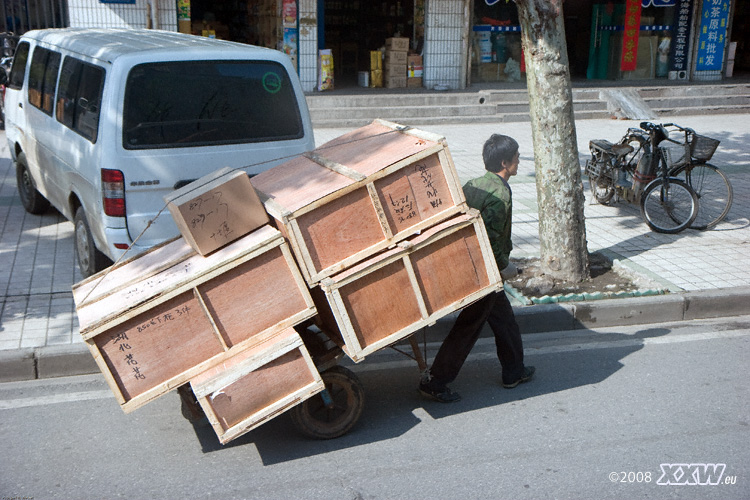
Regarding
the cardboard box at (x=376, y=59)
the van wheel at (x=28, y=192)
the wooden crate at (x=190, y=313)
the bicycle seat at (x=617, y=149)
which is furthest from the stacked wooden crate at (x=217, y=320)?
the cardboard box at (x=376, y=59)

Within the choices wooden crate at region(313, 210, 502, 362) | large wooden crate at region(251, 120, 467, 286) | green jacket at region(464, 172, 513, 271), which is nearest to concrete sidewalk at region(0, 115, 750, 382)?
green jacket at region(464, 172, 513, 271)

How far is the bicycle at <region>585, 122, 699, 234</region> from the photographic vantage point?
7.94 meters

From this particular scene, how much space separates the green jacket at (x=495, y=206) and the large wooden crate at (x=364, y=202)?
40 cm

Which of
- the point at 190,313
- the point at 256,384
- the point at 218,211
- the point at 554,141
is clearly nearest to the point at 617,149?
the point at 554,141

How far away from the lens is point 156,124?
5531mm

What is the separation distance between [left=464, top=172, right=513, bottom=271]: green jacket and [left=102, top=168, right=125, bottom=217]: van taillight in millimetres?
2573

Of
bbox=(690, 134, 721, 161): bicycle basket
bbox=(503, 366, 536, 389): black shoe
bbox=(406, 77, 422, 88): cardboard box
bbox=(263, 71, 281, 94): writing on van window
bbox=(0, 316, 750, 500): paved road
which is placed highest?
bbox=(263, 71, 281, 94): writing on van window

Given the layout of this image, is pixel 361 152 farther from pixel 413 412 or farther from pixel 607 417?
pixel 607 417

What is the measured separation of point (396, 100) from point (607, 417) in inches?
437

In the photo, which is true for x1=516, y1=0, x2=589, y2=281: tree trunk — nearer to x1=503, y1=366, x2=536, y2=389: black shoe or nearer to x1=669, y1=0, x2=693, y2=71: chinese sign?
x1=503, y1=366, x2=536, y2=389: black shoe

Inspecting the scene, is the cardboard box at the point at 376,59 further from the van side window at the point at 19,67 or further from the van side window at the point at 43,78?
the van side window at the point at 43,78

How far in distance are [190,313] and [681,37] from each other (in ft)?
57.2

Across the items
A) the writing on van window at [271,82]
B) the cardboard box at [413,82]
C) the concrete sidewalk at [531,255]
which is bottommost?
the concrete sidewalk at [531,255]

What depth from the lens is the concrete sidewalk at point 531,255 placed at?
5.33 m
